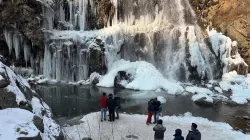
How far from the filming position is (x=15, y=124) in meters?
8.41

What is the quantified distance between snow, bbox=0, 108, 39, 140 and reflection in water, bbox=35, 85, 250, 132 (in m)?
9.35

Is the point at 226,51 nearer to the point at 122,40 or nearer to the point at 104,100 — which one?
the point at 122,40

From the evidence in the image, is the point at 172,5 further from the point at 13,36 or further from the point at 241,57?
the point at 13,36

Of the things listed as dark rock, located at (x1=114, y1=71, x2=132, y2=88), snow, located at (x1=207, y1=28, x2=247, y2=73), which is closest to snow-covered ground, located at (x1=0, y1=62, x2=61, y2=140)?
dark rock, located at (x1=114, y1=71, x2=132, y2=88)

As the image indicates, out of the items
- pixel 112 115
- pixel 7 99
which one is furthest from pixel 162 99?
pixel 7 99

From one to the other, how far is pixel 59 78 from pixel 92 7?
7745 millimetres

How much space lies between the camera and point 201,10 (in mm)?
32906

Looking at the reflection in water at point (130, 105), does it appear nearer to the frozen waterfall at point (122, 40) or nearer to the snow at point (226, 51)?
the frozen waterfall at point (122, 40)

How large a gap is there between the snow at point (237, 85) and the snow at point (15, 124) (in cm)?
1771

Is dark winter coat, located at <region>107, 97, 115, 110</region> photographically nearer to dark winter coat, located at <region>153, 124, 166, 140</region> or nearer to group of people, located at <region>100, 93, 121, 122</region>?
group of people, located at <region>100, 93, 121, 122</region>

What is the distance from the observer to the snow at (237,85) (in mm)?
24222

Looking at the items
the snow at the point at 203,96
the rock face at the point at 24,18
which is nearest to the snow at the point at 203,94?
the snow at the point at 203,96

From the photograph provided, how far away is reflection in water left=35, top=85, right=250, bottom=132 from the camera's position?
64.1 feet

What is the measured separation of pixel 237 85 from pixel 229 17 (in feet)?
25.3
